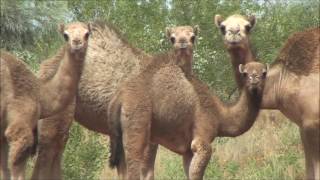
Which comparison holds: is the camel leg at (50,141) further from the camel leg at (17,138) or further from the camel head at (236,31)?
the camel head at (236,31)

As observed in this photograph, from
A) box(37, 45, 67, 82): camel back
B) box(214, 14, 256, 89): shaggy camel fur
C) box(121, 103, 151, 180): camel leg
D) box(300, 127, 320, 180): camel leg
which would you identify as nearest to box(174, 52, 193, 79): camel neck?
box(214, 14, 256, 89): shaggy camel fur

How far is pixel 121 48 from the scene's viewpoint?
12133 mm

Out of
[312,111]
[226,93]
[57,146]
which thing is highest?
[312,111]

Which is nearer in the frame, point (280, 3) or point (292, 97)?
point (292, 97)

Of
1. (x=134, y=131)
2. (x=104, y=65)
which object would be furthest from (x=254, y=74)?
(x=104, y=65)

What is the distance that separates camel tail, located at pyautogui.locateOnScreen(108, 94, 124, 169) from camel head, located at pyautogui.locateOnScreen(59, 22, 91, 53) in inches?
34.1

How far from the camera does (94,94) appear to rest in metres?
11.8

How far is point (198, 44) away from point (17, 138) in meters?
11.2

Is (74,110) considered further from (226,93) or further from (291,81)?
(226,93)

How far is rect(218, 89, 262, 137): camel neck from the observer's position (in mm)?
11250

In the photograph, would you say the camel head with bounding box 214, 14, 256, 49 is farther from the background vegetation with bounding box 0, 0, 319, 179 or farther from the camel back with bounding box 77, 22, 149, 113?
the background vegetation with bounding box 0, 0, 319, 179

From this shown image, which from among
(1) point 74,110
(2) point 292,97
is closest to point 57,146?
(1) point 74,110

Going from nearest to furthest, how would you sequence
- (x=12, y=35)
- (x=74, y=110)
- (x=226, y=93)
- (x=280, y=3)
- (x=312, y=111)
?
1. (x=312, y=111)
2. (x=74, y=110)
3. (x=226, y=93)
4. (x=12, y=35)
5. (x=280, y=3)

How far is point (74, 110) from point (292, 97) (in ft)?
9.32
